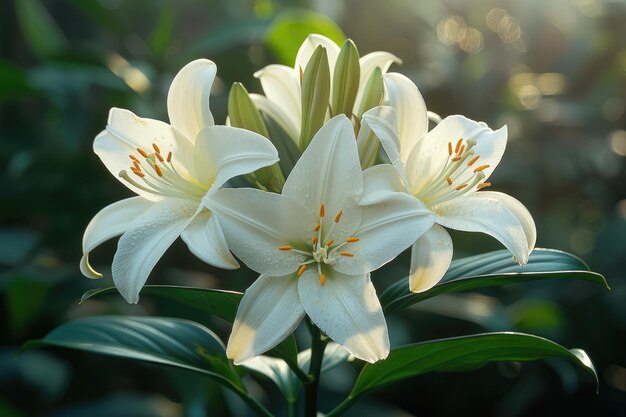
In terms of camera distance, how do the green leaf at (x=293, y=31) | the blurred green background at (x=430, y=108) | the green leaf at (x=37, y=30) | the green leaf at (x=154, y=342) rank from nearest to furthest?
A: the green leaf at (x=154, y=342)
the green leaf at (x=293, y=31)
the blurred green background at (x=430, y=108)
the green leaf at (x=37, y=30)

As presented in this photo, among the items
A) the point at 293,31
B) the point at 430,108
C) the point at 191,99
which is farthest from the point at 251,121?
the point at 430,108

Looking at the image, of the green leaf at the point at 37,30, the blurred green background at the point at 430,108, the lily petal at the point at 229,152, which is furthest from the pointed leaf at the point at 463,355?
the green leaf at the point at 37,30

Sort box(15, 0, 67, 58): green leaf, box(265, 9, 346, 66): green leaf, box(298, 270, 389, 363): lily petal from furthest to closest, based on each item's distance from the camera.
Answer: box(15, 0, 67, 58): green leaf, box(265, 9, 346, 66): green leaf, box(298, 270, 389, 363): lily petal

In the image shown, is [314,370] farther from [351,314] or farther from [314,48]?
[314,48]

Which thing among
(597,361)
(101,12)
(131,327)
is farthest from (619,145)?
(131,327)

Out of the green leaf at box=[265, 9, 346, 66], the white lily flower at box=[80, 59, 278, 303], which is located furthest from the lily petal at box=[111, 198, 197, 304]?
the green leaf at box=[265, 9, 346, 66]

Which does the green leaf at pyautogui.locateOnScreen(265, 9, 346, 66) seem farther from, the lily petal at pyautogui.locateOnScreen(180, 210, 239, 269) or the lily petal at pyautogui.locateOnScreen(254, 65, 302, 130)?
the lily petal at pyautogui.locateOnScreen(180, 210, 239, 269)

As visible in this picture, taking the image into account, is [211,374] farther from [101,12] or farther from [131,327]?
[101,12]

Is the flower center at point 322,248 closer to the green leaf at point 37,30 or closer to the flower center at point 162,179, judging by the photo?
the flower center at point 162,179
